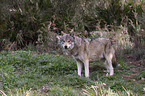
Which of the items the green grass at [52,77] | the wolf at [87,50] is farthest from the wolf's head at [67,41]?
the green grass at [52,77]

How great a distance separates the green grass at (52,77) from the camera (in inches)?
221

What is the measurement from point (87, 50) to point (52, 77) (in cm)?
152

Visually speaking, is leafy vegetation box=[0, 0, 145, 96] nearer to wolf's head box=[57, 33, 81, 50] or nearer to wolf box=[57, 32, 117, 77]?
wolf box=[57, 32, 117, 77]

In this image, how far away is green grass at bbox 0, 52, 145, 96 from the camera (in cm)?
560

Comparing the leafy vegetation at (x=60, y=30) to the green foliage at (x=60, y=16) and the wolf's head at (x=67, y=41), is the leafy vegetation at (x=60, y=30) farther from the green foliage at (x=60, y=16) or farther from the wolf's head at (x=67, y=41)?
the wolf's head at (x=67, y=41)

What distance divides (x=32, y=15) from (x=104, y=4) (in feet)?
14.6

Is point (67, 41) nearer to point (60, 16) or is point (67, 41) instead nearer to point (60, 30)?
point (60, 30)

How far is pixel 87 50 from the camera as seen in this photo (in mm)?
7199

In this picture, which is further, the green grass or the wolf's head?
the wolf's head

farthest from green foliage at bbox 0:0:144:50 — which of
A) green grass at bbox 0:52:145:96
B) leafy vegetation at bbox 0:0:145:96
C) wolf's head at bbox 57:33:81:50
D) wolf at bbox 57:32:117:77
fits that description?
wolf's head at bbox 57:33:81:50

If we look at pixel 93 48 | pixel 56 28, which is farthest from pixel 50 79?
pixel 56 28

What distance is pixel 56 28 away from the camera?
1134 cm

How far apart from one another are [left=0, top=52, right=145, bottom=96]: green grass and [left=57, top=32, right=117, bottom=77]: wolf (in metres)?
0.44

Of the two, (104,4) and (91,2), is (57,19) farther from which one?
(104,4)
